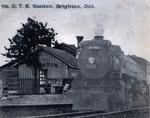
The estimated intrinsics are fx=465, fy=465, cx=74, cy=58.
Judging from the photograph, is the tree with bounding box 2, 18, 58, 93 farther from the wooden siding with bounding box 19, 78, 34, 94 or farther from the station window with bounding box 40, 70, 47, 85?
the wooden siding with bounding box 19, 78, 34, 94

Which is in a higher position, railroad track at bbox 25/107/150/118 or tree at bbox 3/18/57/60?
tree at bbox 3/18/57/60

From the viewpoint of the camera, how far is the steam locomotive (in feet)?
21.9

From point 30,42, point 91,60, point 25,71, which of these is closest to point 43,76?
point 25,71

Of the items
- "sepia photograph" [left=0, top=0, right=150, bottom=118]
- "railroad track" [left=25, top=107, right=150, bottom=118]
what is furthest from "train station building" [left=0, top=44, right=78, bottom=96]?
"railroad track" [left=25, top=107, right=150, bottom=118]

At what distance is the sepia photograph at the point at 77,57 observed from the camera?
6.12 meters

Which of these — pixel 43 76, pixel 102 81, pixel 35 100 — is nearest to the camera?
pixel 102 81

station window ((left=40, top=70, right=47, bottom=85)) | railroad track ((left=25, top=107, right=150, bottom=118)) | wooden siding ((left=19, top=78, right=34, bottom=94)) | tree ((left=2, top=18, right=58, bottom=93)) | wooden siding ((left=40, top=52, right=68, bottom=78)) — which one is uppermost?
tree ((left=2, top=18, right=58, bottom=93))

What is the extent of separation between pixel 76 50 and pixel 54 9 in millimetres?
1280

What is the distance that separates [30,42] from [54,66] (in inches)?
35.3

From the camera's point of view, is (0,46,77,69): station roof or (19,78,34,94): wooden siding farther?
(19,78,34,94): wooden siding

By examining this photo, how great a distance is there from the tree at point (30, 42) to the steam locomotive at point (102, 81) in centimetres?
57

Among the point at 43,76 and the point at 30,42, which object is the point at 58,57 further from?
the point at 30,42

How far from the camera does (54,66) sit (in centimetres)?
788

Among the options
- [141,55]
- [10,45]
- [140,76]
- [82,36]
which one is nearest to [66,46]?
[82,36]
